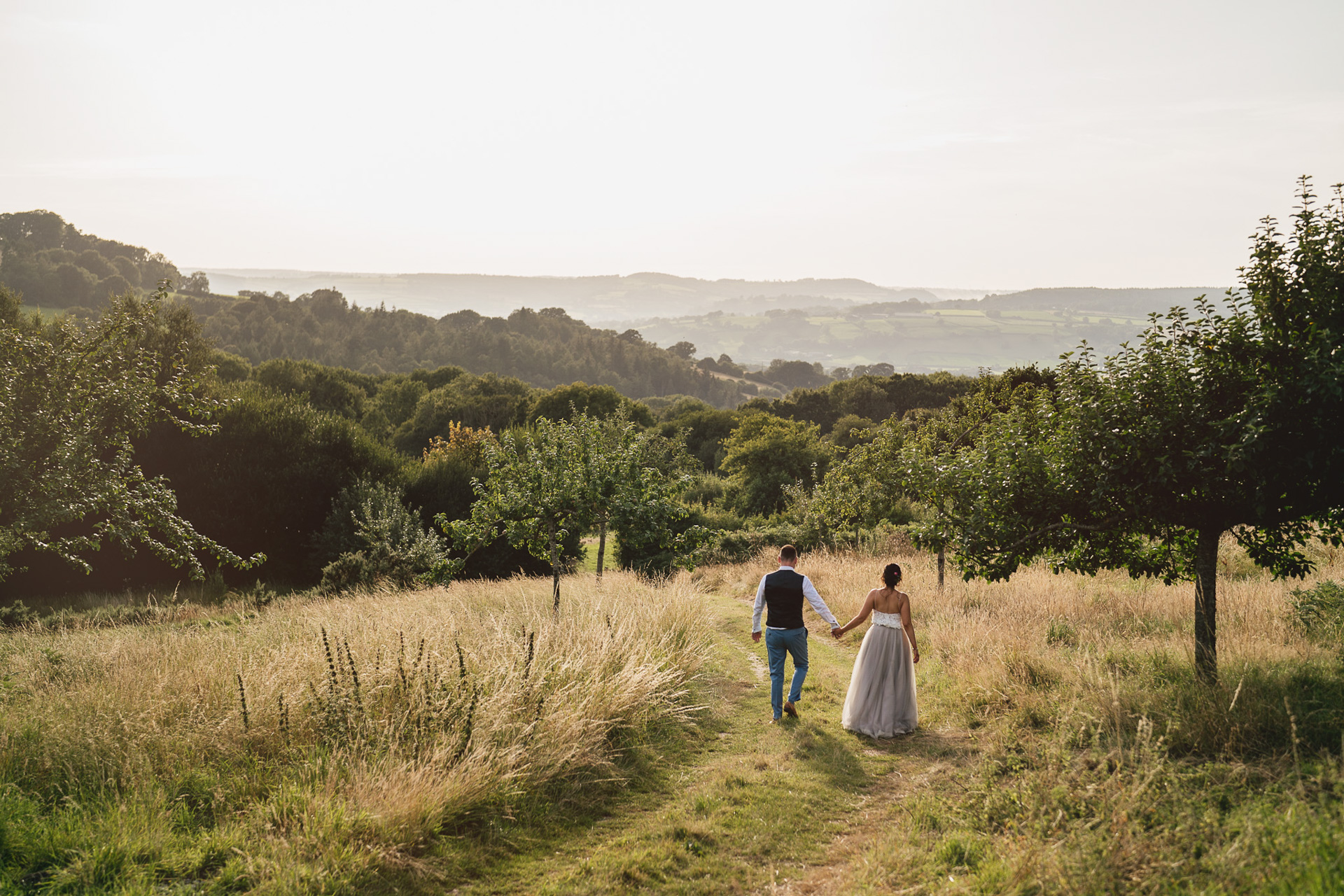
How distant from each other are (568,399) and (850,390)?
92.5ft

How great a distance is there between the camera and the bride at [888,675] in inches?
322

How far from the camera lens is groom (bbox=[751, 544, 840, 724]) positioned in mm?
8438

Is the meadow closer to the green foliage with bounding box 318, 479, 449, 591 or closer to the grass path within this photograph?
the grass path

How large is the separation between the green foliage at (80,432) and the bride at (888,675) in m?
9.41

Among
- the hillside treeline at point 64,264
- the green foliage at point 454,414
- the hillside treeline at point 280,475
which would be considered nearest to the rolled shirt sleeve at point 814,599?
the hillside treeline at point 280,475

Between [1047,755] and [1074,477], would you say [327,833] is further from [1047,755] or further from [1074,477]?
[1074,477]

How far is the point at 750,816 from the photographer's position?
20.0 feet

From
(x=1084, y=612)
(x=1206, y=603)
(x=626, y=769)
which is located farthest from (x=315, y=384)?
(x=1206, y=603)

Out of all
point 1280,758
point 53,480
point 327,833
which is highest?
point 53,480

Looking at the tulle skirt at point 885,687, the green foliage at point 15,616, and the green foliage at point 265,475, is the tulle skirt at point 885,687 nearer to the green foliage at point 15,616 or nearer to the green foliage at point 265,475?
the green foliage at point 15,616

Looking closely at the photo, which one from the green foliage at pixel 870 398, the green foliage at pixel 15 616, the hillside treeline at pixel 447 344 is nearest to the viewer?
the green foliage at pixel 15 616

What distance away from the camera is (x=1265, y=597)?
10578mm

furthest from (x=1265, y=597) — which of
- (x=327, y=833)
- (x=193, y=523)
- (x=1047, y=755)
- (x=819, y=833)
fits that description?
(x=193, y=523)

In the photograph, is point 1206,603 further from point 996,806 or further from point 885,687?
point 996,806
